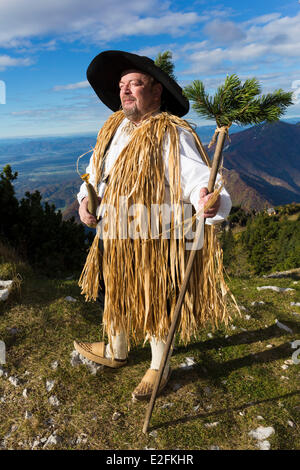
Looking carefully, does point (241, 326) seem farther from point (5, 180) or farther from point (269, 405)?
point (5, 180)

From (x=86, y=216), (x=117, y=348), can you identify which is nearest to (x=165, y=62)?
(x=86, y=216)

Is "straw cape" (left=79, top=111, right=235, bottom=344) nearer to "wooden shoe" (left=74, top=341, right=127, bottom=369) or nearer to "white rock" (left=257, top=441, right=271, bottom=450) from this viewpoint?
"wooden shoe" (left=74, top=341, right=127, bottom=369)

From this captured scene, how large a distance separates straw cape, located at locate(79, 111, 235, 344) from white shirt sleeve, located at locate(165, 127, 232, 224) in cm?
5

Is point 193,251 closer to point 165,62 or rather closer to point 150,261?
point 150,261

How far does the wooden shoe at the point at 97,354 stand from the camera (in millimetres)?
3154

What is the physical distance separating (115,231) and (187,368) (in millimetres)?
1797

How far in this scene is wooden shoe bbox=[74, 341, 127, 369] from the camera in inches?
124

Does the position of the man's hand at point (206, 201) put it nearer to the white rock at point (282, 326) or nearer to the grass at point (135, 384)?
the grass at point (135, 384)

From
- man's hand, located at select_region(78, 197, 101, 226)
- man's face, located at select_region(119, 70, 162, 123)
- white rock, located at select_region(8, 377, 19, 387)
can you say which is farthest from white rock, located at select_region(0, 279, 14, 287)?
man's face, located at select_region(119, 70, 162, 123)

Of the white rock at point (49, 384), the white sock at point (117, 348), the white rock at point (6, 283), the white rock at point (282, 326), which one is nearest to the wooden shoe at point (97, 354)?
the white sock at point (117, 348)

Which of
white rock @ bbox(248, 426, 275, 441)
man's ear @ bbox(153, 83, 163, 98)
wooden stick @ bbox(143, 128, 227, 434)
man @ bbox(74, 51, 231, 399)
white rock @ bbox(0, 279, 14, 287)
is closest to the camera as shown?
wooden stick @ bbox(143, 128, 227, 434)

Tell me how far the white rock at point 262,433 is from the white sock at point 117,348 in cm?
139

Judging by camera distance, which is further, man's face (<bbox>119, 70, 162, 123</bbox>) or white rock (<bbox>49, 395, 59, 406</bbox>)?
white rock (<bbox>49, 395, 59, 406</bbox>)

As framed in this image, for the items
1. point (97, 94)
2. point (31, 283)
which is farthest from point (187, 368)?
point (97, 94)
